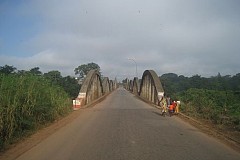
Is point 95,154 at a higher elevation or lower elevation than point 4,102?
lower

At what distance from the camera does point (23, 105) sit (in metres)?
12.0

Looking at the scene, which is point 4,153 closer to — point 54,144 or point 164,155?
point 54,144

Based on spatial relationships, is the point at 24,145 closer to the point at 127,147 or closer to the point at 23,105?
the point at 23,105

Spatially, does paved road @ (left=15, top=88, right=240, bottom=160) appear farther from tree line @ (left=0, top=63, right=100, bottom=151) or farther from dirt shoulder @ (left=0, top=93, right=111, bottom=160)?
tree line @ (left=0, top=63, right=100, bottom=151)

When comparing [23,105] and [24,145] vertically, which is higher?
[23,105]

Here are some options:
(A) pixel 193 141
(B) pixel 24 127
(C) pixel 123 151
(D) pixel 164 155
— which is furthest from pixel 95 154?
(B) pixel 24 127

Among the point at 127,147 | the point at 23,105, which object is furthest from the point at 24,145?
the point at 127,147

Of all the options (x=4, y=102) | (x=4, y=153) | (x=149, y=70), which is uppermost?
(x=149, y=70)

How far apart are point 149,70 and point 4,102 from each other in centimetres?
2745

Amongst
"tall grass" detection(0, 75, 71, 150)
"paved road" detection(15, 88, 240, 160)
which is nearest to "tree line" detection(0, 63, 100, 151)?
"tall grass" detection(0, 75, 71, 150)

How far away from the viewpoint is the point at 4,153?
8.34 m

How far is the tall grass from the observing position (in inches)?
397

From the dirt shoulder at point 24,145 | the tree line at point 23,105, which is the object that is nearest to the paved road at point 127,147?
the dirt shoulder at point 24,145

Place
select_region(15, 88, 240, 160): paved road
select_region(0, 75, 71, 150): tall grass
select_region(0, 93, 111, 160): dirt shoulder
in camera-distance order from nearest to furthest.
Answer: select_region(15, 88, 240, 160): paved road < select_region(0, 93, 111, 160): dirt shoulder < select_region(0, 75, 71, 150): tall grass
